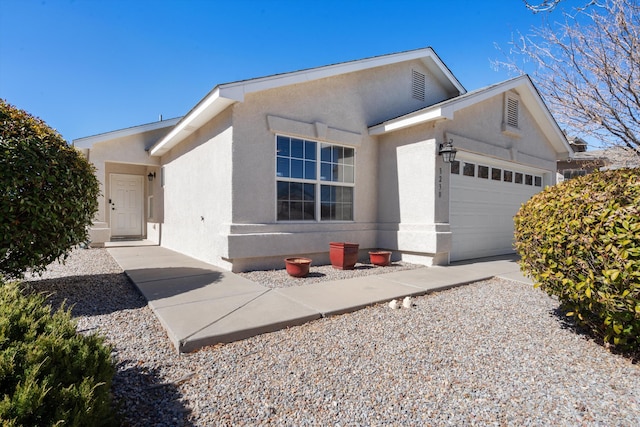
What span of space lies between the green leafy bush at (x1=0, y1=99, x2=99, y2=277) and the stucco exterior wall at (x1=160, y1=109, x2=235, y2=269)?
2470 mm

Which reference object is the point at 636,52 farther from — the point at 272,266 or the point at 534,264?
the point at 272,266

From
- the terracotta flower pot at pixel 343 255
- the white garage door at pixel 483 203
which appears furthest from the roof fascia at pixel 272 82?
the terracotta flower pot at pixel 343 255

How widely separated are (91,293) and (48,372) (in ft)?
12.0

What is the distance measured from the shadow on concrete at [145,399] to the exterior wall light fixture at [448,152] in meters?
6.67

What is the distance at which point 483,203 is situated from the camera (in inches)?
341

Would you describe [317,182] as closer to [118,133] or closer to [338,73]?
[338,73]

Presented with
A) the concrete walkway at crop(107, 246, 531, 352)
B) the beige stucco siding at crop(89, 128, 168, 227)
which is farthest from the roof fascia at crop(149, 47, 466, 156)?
the concrete walkway at crop(107, 246, 531, 352)

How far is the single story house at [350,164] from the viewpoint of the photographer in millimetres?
6461

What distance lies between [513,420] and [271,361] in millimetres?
1901

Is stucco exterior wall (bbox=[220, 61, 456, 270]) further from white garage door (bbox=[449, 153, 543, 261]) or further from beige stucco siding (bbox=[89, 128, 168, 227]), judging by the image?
beige stucco siding (bbox=[89, 128, 168, 227])

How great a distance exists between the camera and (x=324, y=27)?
8.80 m

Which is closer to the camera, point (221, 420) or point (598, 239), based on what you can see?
point (221, 420)

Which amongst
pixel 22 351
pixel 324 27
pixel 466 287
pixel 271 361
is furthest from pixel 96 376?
pixel 324 27

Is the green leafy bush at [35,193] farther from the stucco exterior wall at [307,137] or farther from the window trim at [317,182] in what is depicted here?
the window trim at [317,182]
